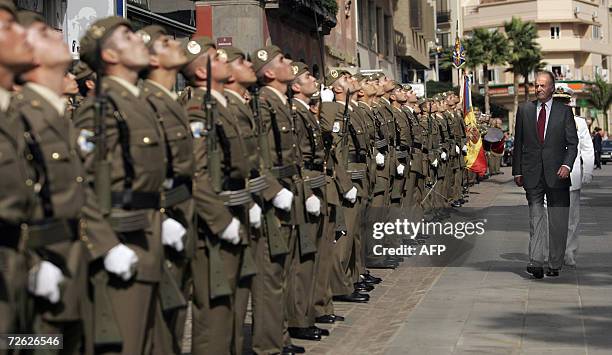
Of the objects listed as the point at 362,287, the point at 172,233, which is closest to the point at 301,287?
the point at 362,287

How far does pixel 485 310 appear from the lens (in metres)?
11.3

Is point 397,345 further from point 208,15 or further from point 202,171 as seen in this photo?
point 208,15

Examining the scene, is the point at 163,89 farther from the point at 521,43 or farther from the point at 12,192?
the point at 521,43

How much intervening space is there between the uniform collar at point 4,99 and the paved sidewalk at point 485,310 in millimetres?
4395

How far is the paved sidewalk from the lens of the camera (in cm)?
955

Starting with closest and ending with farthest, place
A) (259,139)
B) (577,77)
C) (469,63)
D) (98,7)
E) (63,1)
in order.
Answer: (259,139), (98,7), (63,1), (469,63), (577,77)

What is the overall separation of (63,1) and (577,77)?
9384 cm

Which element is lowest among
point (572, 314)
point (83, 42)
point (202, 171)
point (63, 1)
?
point (572, 314)

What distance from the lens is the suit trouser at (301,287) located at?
383 inches

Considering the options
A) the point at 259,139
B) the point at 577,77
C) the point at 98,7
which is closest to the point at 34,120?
the point at 259,139

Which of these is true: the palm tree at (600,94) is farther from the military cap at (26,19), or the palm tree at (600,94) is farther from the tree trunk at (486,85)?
the military cap at (26,19)

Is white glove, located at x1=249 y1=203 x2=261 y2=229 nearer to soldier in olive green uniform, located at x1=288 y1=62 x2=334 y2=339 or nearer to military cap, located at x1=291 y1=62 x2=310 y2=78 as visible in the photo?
soldier in olive green uniform, located at x1=288 y1=62 x2=334 y2=339

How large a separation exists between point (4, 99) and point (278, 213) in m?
3.82

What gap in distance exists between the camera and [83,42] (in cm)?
680
